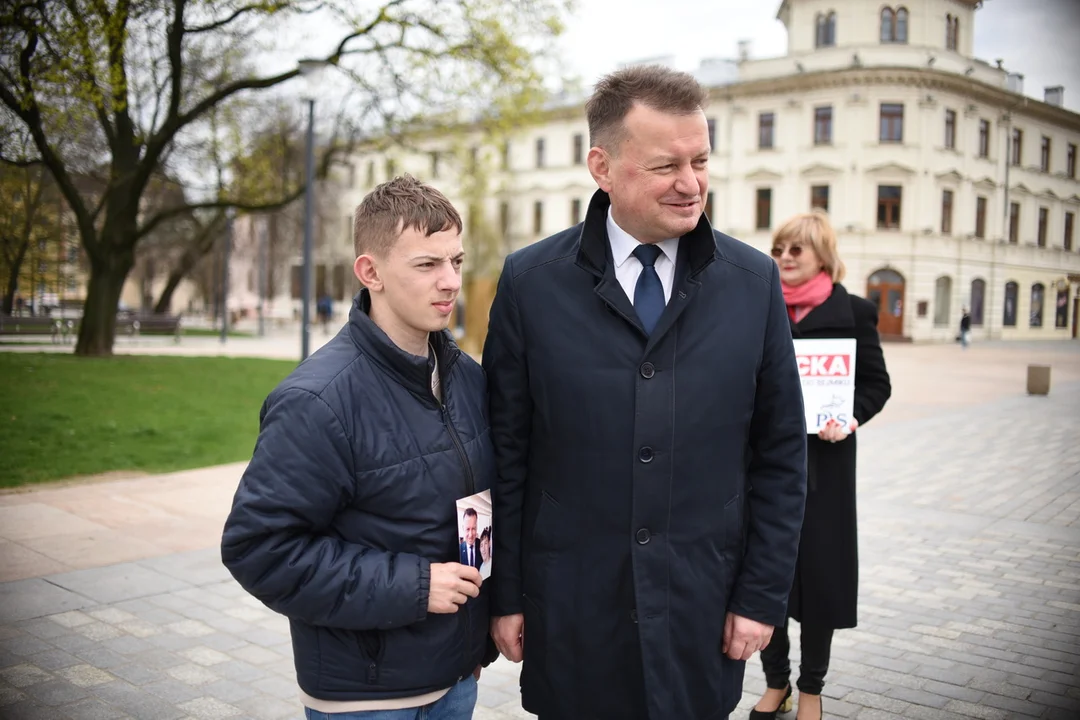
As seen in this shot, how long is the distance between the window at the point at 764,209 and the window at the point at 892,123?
6.36m

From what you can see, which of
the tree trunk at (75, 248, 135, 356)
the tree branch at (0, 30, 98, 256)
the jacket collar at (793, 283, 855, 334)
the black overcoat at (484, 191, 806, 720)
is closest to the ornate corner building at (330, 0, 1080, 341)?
the tree trunk at (75, 248, 135, 356)

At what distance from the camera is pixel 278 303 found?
68562 mm

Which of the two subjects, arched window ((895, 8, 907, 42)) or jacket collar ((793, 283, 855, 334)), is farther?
arched window ((895, 8, 907, 42))

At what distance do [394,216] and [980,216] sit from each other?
3806 cm

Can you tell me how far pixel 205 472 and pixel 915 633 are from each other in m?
7.06

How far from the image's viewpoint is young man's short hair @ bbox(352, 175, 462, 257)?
2.23m

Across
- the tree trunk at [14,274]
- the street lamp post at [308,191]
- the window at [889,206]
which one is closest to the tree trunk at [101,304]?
the street lamp post at [308,191]

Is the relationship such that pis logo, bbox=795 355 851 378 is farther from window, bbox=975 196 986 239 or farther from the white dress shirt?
window, bbox=975 196 986 239

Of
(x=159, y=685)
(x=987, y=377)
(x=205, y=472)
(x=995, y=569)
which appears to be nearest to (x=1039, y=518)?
(x=995, y=569)

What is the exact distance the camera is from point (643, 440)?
2215mm

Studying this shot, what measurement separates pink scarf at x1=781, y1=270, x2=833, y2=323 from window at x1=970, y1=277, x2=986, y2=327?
27.7m

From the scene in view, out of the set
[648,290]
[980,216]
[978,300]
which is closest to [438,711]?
[648,290]

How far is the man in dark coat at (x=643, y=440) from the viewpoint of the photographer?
7.36 feet

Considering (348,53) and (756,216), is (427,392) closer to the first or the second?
(348,53)
